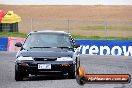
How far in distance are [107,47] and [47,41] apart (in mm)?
11627

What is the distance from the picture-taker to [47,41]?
17969mm

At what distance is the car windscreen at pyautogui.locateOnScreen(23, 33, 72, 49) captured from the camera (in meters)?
17.7

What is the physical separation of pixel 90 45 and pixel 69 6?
156 feet

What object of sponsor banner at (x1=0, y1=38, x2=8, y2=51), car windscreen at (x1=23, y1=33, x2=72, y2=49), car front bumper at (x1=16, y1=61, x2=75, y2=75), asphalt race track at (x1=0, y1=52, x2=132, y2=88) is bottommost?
sponsor banner at (x1=0, y1=38, x2=8, y2=51)

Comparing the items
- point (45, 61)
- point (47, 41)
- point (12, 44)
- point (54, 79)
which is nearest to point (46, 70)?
point (45, 61)

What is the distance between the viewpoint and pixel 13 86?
15219 millimetres

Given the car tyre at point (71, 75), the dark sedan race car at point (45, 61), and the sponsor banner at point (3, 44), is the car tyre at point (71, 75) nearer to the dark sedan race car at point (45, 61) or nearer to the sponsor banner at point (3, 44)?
the dark sedan race car at point (45, 61)

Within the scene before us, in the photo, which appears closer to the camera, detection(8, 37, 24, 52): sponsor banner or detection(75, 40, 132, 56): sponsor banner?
detection(75, 40, 132, 56): sponsor banner

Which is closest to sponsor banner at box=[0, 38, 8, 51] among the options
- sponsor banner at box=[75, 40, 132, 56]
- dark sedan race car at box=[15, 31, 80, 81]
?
sponsor banner at box=[75, 40, 132, 56]

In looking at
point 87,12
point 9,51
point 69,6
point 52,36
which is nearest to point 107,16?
point 87,12

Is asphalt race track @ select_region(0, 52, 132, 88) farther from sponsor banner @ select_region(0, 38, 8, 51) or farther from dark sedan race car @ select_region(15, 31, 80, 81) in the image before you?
sponsor banner @ select_region(0, 38, 8, 51)

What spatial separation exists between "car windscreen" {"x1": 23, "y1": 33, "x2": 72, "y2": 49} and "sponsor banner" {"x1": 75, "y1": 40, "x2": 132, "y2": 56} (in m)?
10.9

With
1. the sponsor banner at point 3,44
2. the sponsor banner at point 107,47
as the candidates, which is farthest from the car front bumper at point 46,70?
the sponsor banner at point 3,44
